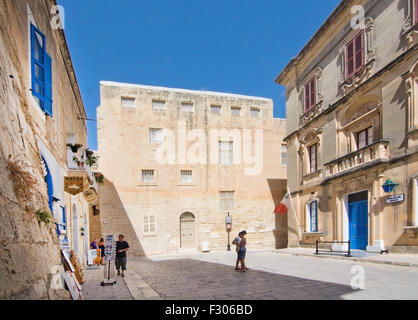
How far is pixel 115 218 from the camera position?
20219 mm

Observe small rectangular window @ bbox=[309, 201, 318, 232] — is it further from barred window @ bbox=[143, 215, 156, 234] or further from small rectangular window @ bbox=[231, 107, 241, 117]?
barred window @ bbox=[143, 215, 156, 234]

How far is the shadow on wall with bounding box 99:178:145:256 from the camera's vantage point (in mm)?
20078

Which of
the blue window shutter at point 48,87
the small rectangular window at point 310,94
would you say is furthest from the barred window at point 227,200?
the blue window shutter at point 48,87

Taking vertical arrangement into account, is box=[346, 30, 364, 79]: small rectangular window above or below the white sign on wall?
above

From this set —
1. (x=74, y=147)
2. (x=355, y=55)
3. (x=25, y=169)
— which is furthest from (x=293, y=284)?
(x=355, y=55)

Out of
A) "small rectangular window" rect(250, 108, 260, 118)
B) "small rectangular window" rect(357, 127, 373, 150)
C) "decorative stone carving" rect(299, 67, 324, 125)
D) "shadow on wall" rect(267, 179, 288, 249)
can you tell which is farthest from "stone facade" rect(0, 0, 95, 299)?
"shadow on wall" rect(267, 179, 288, 249)

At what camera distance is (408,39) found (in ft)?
34.6

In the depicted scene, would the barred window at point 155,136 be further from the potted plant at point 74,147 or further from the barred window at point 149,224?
the potted plant at point 74,147

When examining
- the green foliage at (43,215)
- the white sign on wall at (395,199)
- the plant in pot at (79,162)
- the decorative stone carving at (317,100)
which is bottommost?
the white sign on wall at (395,199)

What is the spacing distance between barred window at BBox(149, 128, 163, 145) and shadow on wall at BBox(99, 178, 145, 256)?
4453 millimetres

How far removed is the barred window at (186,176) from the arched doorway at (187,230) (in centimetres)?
253

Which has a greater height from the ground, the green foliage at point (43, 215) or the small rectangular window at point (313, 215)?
the green foliage at point (43, 215)

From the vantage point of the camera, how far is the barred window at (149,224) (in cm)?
2066
